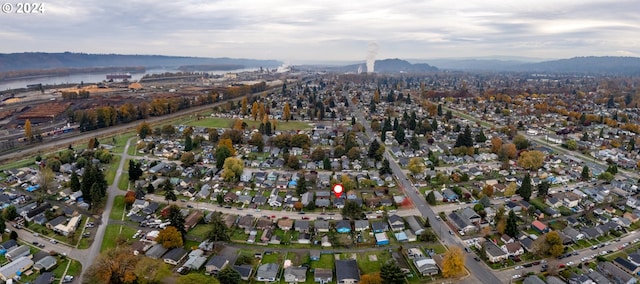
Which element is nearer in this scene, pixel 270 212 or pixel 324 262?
pixel 324 262

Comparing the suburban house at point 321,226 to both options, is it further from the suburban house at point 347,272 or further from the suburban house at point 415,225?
the suburban house at point 415,225

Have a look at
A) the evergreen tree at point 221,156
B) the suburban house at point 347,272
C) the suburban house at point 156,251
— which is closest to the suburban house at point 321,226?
the suburban house at point 347,272

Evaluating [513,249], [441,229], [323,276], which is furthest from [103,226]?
[513,249]

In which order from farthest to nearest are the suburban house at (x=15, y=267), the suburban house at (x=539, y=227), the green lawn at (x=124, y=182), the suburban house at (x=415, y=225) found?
the green lawn at (x=124, y=182) → the suburban house at (x=539, y=227) → the suburban house at (x=415, y=225) → the suburban house at (x=15, y=267)

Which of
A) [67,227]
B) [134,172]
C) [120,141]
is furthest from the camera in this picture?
A: [120,141]

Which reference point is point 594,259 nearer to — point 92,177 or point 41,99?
point 92,177

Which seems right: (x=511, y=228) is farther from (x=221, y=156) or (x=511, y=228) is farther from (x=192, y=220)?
(x=221, y=156)
